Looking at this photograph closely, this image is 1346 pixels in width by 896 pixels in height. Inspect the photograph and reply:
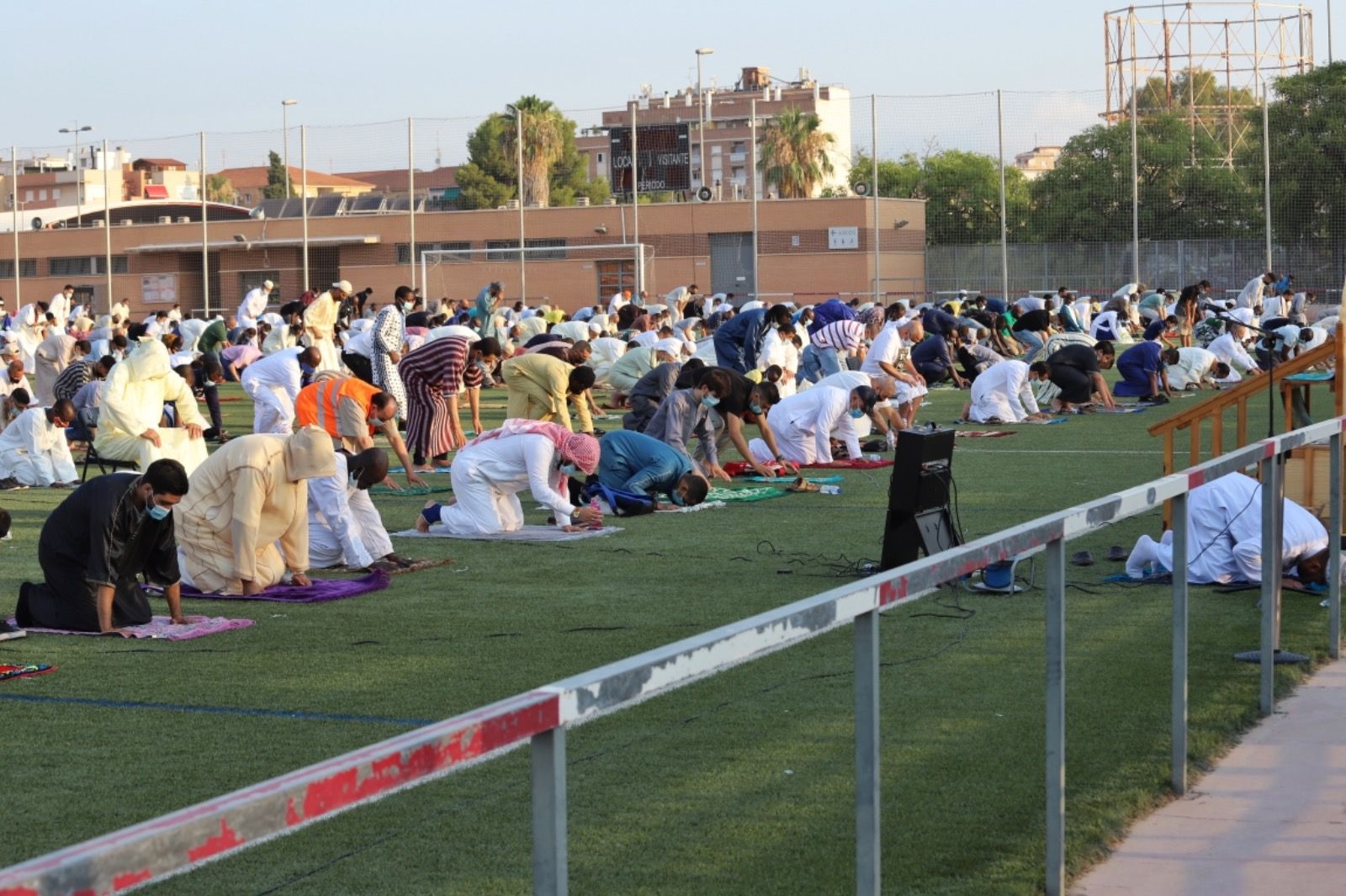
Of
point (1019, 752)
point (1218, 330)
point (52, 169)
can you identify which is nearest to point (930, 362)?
point (1218, 330)

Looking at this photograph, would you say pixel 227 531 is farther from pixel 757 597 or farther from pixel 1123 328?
pixel 1123 328

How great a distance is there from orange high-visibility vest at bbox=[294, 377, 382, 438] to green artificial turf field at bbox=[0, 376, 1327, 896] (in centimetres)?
340

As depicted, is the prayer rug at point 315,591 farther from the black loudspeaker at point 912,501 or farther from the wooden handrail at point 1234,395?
the wooden handrail at point 1234,395

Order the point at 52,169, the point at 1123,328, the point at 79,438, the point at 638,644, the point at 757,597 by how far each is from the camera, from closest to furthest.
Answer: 1. the point at 638,644
2. the point at 757,597
3. the point at 79,438
4. the point at 1123,328
5. the point at 52,169

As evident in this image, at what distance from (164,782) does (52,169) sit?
12155cm

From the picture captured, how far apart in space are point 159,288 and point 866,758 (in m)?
57.0

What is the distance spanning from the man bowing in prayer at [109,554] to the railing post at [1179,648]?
4.65 metres

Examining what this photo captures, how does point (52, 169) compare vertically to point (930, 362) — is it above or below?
above

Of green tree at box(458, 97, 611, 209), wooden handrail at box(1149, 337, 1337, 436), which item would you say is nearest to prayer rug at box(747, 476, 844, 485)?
wooden handrail at box(1149, 337, 1337, 436)

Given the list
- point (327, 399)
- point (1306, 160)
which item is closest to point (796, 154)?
point (1306, 160)

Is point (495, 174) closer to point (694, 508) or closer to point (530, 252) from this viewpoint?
point (530, 252)

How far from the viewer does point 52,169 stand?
119750 millimetres

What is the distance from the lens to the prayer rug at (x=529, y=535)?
12.4 metres

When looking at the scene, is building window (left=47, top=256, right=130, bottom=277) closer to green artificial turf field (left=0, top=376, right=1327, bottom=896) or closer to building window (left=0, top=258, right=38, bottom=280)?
building window (left=0, top=258, right=38, bottom=280)
